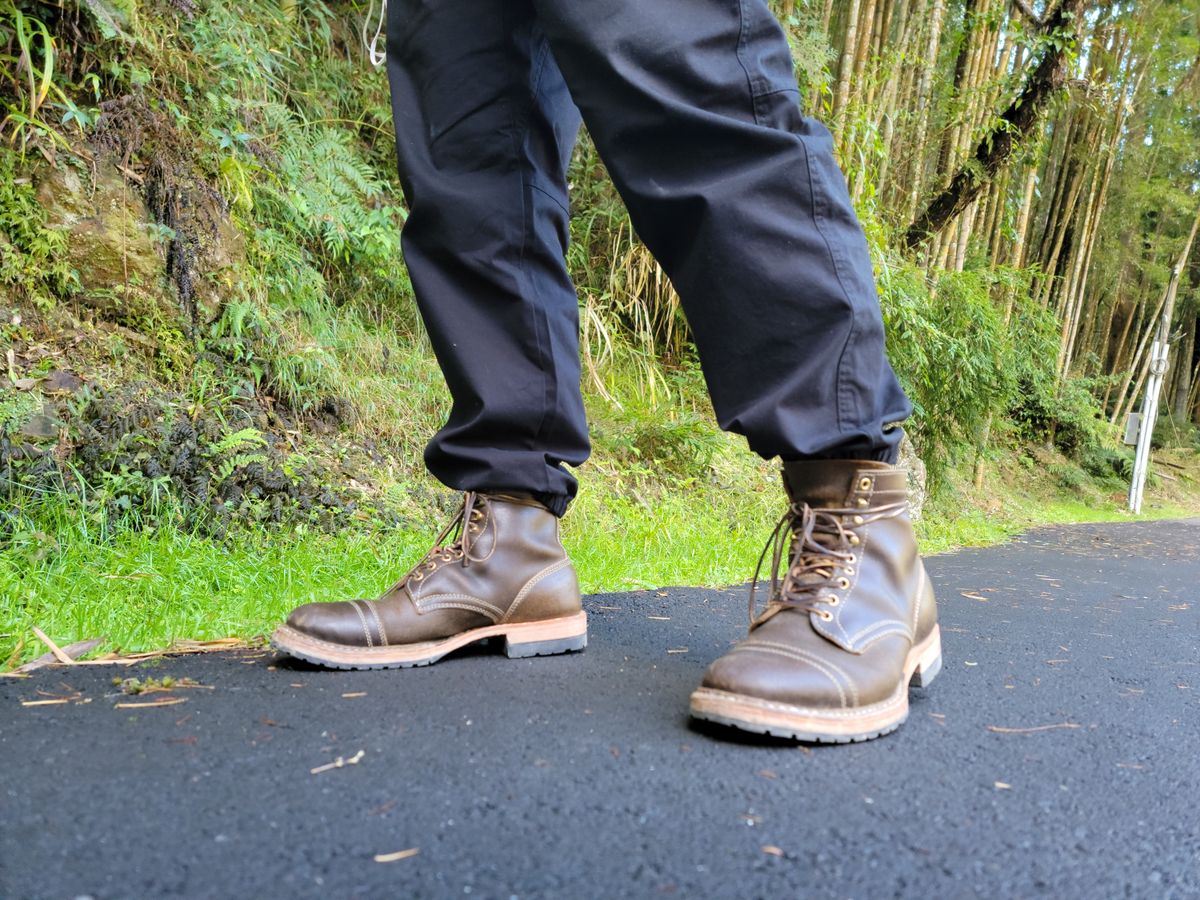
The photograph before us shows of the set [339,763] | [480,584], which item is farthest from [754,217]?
[339,763]

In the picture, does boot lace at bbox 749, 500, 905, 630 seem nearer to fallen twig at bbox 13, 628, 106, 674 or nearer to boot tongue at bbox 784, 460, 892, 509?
boot tongue at bbox 784, 460, 892, 509

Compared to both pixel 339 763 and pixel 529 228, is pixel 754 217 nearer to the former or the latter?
pixel 529 228

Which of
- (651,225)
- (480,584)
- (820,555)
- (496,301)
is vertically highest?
(651,225)

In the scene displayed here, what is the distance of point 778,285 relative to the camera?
1106 mm

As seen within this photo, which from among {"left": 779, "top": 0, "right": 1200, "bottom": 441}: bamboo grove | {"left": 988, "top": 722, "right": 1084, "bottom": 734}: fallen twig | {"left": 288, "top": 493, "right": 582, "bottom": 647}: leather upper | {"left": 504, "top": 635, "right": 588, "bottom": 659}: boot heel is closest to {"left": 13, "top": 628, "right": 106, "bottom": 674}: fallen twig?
{"left": 288, "top": 493, "right": 582, "bottom": 647}: leather upper

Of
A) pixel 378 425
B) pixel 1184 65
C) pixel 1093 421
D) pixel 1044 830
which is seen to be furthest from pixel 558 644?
pixel 1184 65

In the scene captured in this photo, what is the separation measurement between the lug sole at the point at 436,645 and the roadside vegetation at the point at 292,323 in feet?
1.18

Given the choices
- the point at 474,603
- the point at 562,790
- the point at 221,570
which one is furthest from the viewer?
the point at 221,570

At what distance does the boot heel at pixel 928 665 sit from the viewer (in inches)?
47.1

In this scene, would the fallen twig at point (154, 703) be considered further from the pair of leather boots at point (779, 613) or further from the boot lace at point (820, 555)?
the boot lace at point (820, 555)

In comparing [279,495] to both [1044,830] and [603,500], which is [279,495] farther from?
[1044,830]

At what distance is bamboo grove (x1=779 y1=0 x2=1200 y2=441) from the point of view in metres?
5.18

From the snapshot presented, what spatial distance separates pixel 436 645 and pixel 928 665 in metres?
0.73

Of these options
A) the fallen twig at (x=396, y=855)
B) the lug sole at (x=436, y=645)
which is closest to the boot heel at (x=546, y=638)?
the lug sole at (x=436, y=645)
